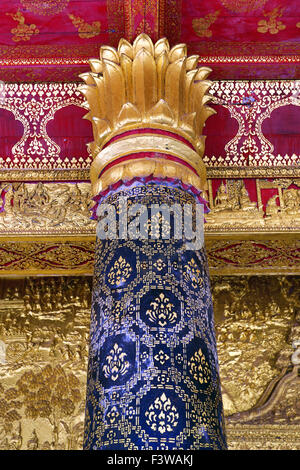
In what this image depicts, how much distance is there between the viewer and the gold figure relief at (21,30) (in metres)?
4.15

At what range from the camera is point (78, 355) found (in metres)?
4.66

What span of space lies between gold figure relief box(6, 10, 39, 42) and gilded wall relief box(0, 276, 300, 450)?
184 cm

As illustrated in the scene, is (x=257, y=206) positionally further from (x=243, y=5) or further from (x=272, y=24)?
(x=243, y=5)

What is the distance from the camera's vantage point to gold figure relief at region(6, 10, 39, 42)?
4148mm

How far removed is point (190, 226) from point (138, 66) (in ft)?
3.49

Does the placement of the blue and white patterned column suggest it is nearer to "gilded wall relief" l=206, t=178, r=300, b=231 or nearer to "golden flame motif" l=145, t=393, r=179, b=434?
"golden flame motif" l=145, t=393, r=179, b=434

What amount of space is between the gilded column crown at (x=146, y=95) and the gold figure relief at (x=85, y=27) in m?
0.51

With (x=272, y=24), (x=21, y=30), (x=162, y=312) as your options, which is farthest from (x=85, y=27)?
(x=162, y=312)

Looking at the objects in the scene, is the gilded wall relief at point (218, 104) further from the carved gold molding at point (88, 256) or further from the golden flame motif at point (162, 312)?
the golden flame motif at point (162, 312)

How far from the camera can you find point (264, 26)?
418 cm

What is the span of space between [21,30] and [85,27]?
17.3 inches

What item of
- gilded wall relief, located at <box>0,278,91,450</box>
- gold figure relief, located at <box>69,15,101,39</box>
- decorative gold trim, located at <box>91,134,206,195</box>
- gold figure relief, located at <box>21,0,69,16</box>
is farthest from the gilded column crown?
gilded wall relief, located at <box>0,278,91,450</box>
